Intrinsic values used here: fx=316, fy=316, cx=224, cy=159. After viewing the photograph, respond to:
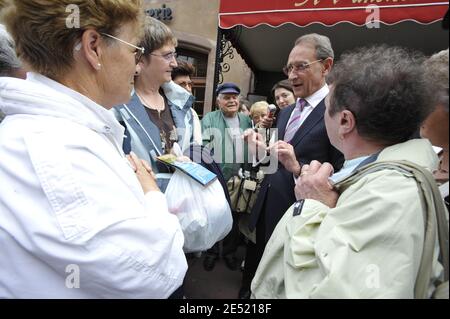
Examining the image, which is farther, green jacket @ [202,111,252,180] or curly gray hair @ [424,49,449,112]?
green jacket @ [202,111,252,180]

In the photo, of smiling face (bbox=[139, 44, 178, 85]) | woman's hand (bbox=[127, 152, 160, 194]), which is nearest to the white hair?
smiling face (bbox=[139, 44, 178, 85])

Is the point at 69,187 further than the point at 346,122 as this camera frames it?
No

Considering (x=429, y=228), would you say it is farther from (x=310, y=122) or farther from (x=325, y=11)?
(x=325, y=11)

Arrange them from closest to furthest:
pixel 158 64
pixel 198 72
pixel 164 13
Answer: pixel 158 64, pixel 164 13, pixel 198 72

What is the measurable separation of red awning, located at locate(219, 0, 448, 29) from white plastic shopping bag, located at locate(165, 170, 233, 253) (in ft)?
10.4

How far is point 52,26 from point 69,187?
1.74ft

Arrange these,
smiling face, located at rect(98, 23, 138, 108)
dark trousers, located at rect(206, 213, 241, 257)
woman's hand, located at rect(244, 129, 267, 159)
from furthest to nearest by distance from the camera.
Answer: dark trousers, located at rect(206, 213, 241, 257) → woman's hand, located at rect(244, 129, 267, 159) → smiling face, located at rect(98, 23, 138, 108)

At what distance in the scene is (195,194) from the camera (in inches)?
58.2

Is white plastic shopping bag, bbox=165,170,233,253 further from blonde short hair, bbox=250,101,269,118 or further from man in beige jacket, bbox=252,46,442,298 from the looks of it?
blonde short hair, bbox=250,101,269,118

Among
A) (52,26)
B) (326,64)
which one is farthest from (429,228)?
(326,64)

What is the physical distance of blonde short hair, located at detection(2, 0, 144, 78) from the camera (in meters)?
0.98

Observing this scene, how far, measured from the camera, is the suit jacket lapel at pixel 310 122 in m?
2.19

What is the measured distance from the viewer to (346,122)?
1.15 metres

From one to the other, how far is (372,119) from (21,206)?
1091mm
